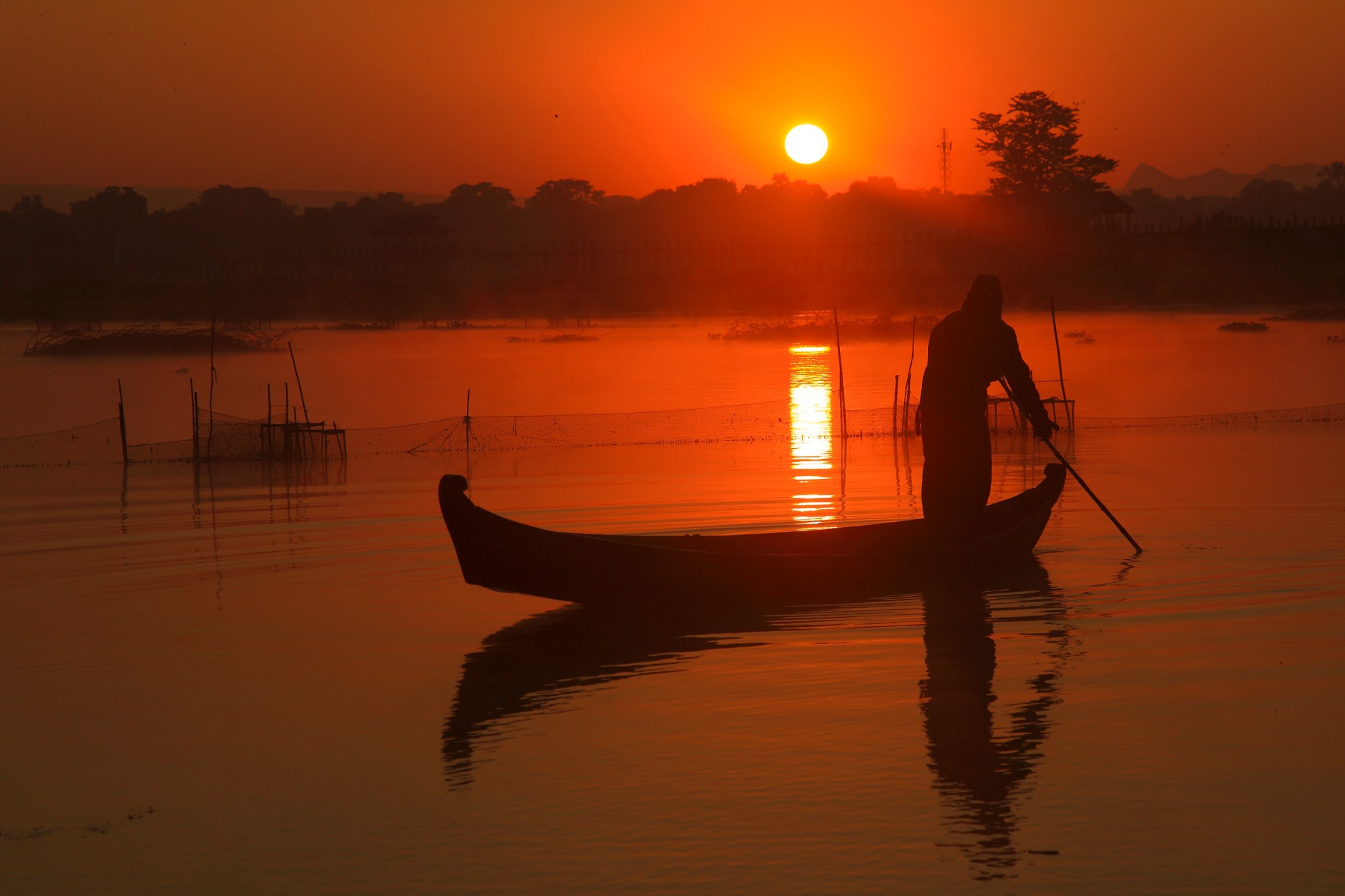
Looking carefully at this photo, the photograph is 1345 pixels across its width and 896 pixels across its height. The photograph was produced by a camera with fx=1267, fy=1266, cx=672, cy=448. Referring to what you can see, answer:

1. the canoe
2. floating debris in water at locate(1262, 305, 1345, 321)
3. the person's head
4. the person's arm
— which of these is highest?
floating debris in water at locate(1262, 305, 1345, 321)

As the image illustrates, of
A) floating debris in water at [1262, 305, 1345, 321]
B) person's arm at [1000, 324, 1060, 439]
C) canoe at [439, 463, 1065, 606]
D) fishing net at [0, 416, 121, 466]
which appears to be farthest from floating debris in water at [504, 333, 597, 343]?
canoe at [439, 463, 1065, 606]

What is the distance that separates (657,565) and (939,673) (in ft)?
6.07

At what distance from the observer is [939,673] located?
6355 mm

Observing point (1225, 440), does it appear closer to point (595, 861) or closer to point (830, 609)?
point (830, 609)

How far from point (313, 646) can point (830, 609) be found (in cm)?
309

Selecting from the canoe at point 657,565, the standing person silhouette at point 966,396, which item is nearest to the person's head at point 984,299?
the standing person silhouette at point 966,396

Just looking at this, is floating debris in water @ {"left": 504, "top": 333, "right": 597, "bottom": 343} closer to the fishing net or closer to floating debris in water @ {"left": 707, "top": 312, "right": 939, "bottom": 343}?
floating debris in water @ {"left": 707, "top": 312, "right": 939, "bottom": 343}

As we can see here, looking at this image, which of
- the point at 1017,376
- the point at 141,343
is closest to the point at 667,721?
the point at 1017,376

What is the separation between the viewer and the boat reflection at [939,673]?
15.3 feet

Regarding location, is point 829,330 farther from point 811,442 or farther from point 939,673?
point 939,673

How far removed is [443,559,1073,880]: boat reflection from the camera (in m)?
4.68

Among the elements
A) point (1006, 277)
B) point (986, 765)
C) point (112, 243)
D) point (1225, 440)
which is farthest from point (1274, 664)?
point (112, 243)

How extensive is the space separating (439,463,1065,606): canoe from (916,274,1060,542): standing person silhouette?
1.31 feet

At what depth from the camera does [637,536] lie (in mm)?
8531
